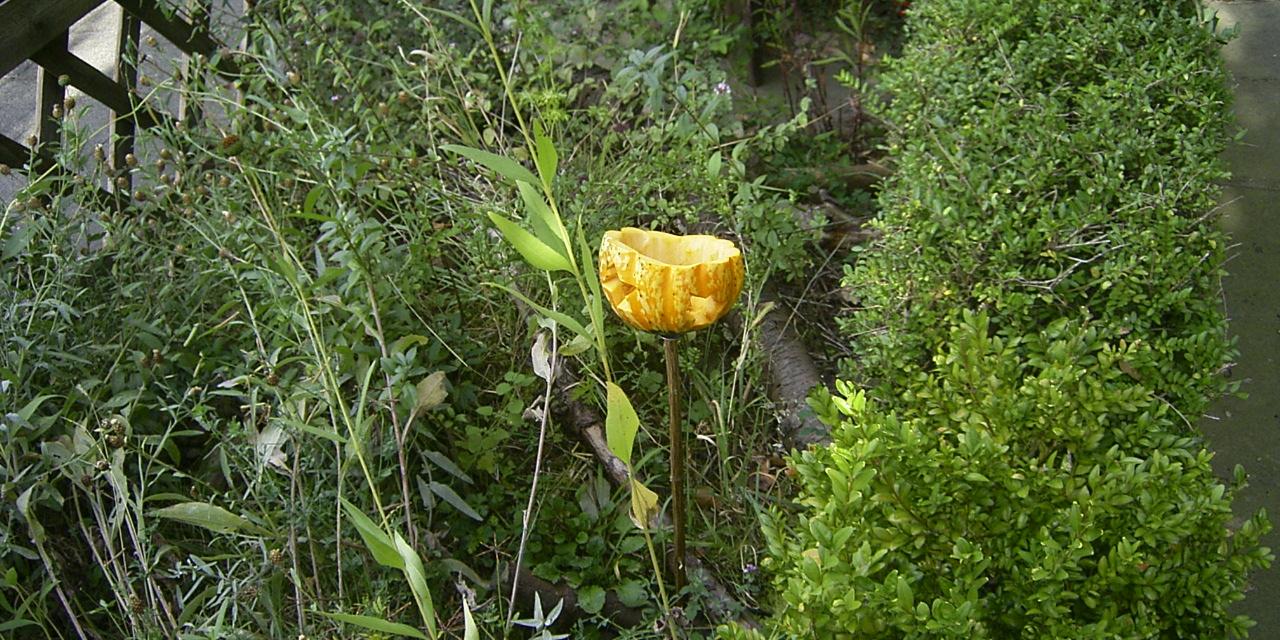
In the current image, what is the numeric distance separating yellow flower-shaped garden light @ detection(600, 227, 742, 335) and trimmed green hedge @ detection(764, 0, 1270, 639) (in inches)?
10.7

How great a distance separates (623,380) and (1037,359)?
3.35ft

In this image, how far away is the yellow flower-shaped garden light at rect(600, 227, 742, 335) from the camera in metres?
1.61

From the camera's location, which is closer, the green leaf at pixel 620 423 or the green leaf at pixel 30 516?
the green leaf at pixel 620 423

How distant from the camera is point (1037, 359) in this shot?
1936 millimetres

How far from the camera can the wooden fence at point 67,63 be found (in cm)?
262

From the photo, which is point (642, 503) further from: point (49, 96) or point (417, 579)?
point (49, 96)

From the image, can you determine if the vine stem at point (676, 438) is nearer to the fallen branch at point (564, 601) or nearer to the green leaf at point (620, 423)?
the green leaf at point (620, 423)

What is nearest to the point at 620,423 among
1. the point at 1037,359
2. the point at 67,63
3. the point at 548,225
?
the point at 548,225

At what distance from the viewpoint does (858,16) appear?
15.1 ft

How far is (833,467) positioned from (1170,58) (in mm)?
1567

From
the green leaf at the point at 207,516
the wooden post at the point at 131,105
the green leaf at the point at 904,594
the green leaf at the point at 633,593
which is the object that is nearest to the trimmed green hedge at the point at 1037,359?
the green leaf at the point at 904,594

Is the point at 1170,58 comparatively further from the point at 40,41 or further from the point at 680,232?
the point at 40,41

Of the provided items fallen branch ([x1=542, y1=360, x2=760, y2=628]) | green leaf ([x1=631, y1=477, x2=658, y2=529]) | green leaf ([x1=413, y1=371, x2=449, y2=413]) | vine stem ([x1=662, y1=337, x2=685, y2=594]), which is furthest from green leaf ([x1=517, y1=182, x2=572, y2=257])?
fallen branch ([x1=542, y1=360, x2=760, y2=628])

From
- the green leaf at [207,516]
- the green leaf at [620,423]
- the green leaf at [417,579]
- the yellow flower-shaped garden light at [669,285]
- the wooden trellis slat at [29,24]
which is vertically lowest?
the green leaf at [207,516]
